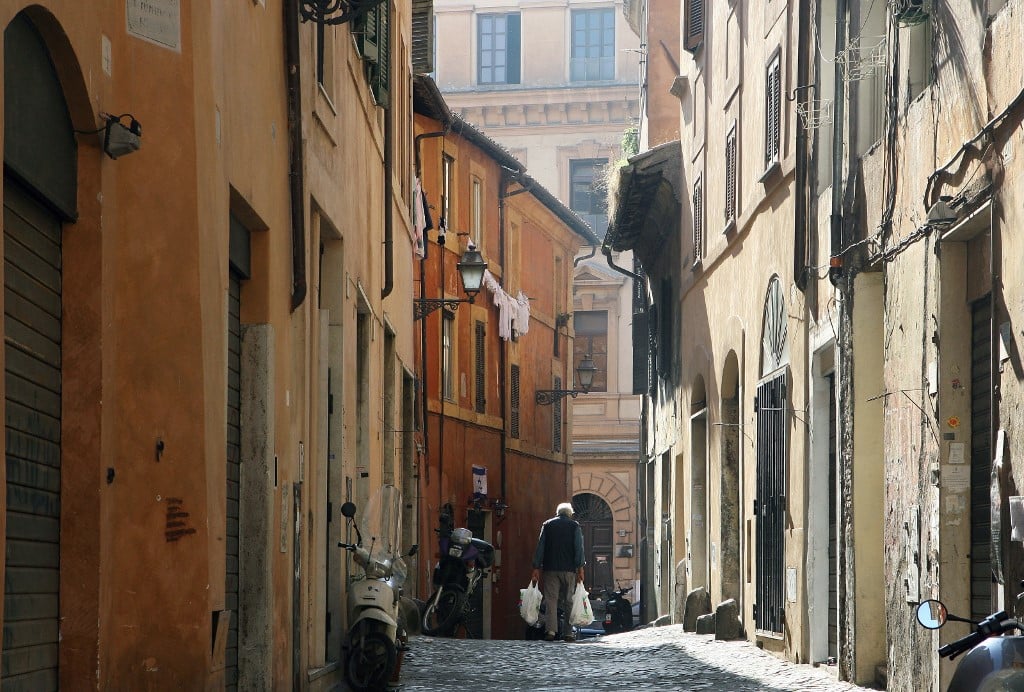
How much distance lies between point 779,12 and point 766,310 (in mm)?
2843

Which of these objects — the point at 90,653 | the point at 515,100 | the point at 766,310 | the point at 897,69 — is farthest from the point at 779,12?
the point at 515,100

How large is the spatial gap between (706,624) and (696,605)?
895mm

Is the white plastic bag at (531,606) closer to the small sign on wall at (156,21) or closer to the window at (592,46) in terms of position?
the small sign on wall at (156,21)

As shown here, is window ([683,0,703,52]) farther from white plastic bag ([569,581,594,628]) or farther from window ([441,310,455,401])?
window ([441,310,455,401])

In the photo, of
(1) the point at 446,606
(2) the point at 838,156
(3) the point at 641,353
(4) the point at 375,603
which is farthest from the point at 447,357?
(4) the point at 375,603

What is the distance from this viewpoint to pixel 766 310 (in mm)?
16641

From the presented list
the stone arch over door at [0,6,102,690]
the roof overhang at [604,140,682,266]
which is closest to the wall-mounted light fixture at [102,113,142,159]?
the stone arch over door at [0,6,102,690]

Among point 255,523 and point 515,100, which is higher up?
point 515,100

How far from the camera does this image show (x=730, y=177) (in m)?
19.2

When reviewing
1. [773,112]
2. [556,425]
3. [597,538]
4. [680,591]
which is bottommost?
[597,538]

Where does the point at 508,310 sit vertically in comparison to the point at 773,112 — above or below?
below

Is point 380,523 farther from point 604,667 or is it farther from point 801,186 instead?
point 801,186

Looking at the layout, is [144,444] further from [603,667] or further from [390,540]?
[603,667]

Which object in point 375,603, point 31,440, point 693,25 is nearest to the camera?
point 31,440
